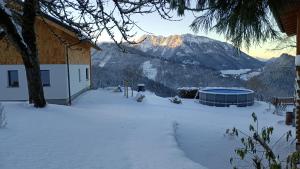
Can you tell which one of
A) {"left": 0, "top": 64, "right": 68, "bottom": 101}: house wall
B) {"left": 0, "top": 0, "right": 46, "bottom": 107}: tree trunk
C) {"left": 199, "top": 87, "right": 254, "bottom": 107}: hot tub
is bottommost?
{"left": 199, "top": 87, "right": 254, "bottom": 107}: hot tub

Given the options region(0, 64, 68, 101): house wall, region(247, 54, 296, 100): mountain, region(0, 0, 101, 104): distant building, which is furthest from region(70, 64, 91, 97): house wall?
region(247, 54, 296, 100): mountain

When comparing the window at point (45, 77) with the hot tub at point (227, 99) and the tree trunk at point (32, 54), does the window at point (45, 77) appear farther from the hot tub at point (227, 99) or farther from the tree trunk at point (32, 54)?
the hot tub at point (227, 99)

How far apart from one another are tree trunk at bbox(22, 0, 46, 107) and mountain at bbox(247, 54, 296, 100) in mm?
25946

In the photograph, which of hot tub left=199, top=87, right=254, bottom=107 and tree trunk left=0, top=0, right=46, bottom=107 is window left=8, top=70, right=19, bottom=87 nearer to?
tree trunk left=0, top=0, right=46, bottom=107

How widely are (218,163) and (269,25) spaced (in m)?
4.53

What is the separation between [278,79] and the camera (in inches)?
1524

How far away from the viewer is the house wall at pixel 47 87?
19953mm

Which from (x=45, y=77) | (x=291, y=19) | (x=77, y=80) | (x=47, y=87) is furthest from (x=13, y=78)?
(x=291, y=19)

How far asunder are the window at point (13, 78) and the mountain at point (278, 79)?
23.0 metres

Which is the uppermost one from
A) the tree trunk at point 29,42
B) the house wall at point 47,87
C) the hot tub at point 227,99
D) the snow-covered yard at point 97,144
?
the tree trunk at point 29,42

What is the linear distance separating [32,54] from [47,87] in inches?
352

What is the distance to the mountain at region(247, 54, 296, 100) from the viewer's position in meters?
35.0

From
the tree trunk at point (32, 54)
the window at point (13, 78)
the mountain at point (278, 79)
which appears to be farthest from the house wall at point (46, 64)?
Answer: the mountain at point (278, 79)

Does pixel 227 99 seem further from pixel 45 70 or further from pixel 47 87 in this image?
pixel 45 70
